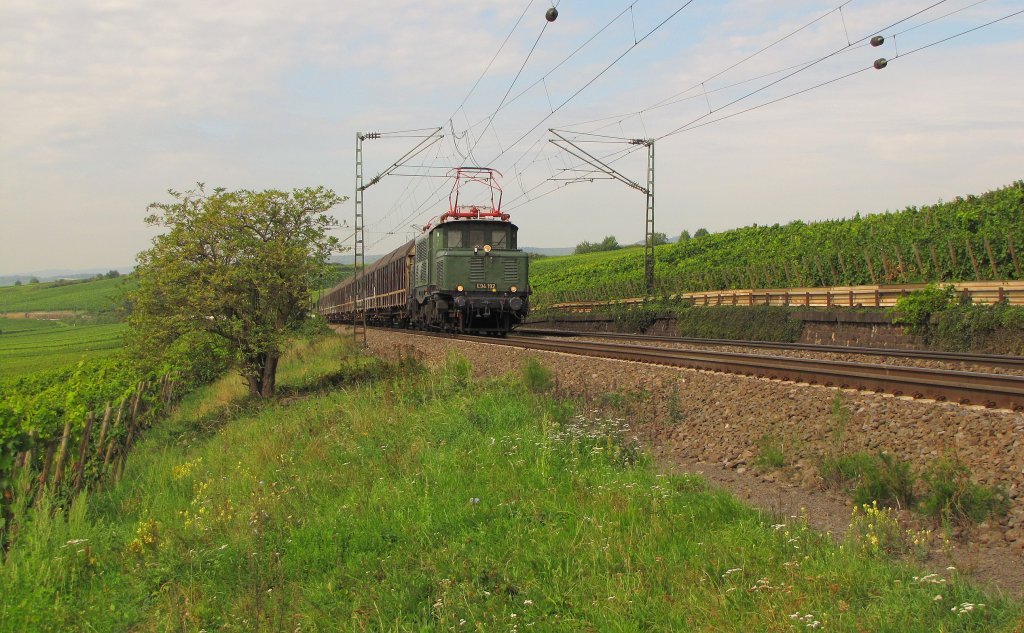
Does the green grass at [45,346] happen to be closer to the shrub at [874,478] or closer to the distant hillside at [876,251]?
the shrub at [874,478]

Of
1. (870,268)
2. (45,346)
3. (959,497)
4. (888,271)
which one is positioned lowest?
(45,346)

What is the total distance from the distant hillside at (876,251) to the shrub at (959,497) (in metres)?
22.4

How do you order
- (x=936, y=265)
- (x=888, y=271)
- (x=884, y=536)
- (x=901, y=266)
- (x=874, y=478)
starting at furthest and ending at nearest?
(x=888, y=271) < (x=901, y=266) < (x=936, y=265) < (x=874, y=478) < (x=884, y=536)

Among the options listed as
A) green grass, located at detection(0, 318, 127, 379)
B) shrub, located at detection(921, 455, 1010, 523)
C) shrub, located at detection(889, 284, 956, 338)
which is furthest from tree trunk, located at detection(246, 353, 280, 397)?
shrub, located at detection(889, 284, 956, 338)

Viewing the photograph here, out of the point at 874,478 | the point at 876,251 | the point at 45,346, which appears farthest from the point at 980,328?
the point at 45,346

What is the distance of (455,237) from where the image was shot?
23922mm

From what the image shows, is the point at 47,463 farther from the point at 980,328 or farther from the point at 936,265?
the point at 936,265

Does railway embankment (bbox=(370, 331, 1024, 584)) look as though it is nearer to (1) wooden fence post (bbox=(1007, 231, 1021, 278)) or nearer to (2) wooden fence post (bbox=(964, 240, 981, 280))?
(1) wooden fence post (bbox=(1007, 231, 1021, 278))

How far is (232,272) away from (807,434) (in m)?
12.6

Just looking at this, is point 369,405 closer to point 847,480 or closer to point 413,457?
point 413,457

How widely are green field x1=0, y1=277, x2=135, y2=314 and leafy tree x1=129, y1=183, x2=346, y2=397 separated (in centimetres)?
7536

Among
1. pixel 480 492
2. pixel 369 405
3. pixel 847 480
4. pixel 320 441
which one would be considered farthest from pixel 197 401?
pixel 847 480

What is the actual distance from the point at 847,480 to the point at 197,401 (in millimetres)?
20114

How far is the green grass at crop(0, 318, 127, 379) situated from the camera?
124ft
